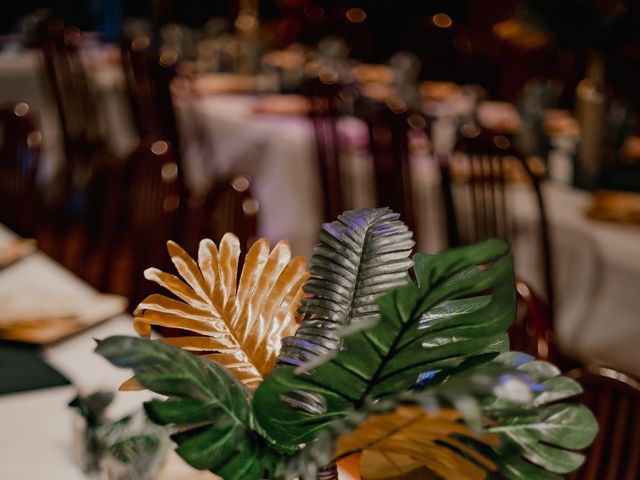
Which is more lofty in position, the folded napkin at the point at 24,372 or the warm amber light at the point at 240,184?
the warm amber light at the point at 240,184

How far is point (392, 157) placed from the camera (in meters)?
2.63

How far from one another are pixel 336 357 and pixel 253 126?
3.25m

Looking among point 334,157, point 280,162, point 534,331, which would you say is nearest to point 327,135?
point 334,157

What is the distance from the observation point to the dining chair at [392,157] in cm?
250

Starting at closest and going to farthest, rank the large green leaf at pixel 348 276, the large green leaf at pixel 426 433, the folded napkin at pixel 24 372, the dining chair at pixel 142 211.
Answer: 1. the large green leaf at pixel 426 433
2. the large green leaf at pixel 348 276
3. the folded napkin at pixel 24 372
4. the dining chair at pixel 142 211

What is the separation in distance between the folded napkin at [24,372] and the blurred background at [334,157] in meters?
0.04

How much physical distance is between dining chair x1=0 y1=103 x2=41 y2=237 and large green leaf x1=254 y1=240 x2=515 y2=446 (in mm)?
2075

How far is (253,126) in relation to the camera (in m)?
3.78

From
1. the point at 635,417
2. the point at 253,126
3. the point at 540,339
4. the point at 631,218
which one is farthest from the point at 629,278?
the point at 253,126

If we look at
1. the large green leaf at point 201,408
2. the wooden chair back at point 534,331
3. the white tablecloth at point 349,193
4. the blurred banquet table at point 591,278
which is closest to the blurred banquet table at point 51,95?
the white tablecloth at point 349,193

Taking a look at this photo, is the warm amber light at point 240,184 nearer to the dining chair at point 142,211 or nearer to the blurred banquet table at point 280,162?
the dining chair at point 142,211

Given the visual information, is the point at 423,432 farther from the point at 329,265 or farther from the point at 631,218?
the point at 631,218

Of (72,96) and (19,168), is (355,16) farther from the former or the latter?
(19,168)

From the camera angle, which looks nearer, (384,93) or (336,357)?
(336,357)
